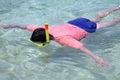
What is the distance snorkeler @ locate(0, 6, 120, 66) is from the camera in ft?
16.5

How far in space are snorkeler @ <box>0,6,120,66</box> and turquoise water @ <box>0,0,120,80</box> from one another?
0.55 feet

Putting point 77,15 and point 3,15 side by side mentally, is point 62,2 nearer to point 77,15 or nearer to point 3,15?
point 77,15

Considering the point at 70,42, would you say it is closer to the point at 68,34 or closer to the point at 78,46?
the point at 78,46

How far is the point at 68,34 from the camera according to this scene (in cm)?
551

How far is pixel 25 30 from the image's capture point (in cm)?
636

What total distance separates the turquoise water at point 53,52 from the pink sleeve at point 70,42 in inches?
10.3

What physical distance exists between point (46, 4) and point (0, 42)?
2.38 meters

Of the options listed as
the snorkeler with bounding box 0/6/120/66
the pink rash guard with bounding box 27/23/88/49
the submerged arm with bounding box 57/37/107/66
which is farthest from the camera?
the pink rash guard with bounding box 27/23/88/49

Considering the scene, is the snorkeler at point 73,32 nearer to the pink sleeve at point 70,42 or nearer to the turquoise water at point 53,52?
the pink sleeve at point 70,42

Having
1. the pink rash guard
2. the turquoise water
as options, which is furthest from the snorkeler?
the turquoise water

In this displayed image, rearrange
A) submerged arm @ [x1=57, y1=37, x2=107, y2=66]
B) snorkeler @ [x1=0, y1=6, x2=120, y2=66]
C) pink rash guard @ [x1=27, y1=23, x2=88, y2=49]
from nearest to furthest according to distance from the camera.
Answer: submerged arm @ [x1=57, y1=37, x2=107, y2=66] → snorkeler @ [x1=0, y1=6, x2=120, y2=66] → pink rash guard @ [x1=27, y1=23, x2=88, y2=49]

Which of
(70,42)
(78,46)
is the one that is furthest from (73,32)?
(78,46)

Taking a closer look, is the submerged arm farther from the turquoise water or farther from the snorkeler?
the turquoise water

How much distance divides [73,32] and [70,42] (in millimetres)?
471
